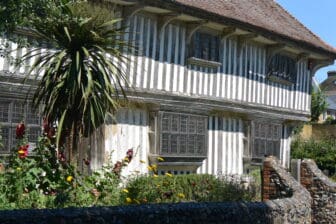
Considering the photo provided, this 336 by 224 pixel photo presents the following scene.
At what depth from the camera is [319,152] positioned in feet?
90.7

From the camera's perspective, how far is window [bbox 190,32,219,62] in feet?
58.5

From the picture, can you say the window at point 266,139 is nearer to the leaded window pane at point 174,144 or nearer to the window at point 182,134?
the window at point 182,134

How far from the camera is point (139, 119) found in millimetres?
16438

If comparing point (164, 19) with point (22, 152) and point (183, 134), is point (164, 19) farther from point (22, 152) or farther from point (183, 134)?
point (22, 152)

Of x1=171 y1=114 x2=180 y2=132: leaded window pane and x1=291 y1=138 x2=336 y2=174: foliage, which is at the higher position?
x1=171 y1=114 x2=180 y2=132: leaded window pane

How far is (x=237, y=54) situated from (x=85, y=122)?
9.74 m

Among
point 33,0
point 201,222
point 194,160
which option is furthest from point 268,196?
point 33,0

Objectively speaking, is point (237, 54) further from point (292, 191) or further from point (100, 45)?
point (100, 45)

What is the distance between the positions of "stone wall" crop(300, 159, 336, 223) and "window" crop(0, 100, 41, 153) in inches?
265

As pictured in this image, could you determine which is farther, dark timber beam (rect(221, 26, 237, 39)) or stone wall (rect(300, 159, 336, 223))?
dark timber beam (rect(221, 26, 237, 39))

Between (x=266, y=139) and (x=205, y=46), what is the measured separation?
481 centimetres

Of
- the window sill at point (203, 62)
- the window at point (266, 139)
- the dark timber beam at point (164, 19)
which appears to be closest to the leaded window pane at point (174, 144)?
the window sill at point (203, 62)

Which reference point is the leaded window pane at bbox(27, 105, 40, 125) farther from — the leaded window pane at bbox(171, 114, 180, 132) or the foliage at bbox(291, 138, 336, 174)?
the foliage at bbox(291, 138, 336, 174)

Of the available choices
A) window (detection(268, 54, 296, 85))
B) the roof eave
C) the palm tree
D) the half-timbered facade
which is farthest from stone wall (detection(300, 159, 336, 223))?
the palm tree
